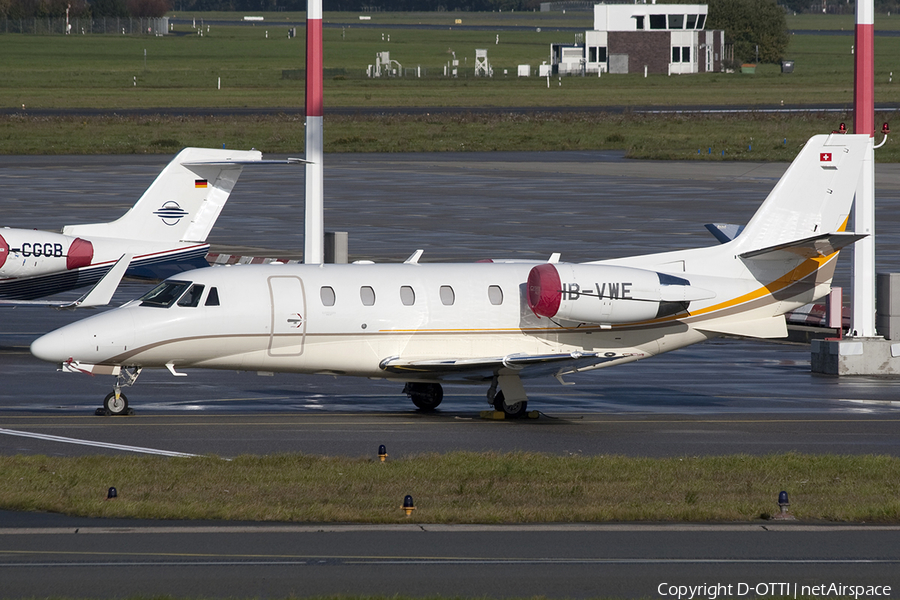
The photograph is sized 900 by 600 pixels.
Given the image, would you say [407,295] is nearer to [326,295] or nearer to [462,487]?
[326,295]

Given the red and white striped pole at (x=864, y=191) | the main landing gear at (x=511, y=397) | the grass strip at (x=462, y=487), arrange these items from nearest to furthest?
the grass strip at (x=462, y=487), the main landing gear at (x=511, y=397), the red and white striped pole at (x=864, y=191)

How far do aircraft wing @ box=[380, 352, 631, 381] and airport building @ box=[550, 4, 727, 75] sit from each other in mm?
143884

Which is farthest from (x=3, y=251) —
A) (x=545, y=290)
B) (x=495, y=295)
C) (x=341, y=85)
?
(x=341, y=85)

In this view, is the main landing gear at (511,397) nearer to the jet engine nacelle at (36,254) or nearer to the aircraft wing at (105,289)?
the aircraft wing at (105,289)

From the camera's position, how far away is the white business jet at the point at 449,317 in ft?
74.5

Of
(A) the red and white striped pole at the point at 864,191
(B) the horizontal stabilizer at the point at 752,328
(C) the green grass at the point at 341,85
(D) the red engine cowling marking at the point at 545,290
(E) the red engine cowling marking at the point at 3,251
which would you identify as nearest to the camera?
(D) the red engine cowling marking at the point at 545,290

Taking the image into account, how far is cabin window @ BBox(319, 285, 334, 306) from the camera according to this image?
23.2 metres

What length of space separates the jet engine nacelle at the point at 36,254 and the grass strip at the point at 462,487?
39.1ft

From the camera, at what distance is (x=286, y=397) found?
1021 inches

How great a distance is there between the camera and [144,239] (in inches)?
1222

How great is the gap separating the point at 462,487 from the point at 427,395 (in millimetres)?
6922

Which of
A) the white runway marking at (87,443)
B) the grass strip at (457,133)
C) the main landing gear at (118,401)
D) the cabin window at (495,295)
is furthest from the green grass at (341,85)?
the white runway marking at (87,443)

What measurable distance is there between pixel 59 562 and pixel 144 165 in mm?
64318

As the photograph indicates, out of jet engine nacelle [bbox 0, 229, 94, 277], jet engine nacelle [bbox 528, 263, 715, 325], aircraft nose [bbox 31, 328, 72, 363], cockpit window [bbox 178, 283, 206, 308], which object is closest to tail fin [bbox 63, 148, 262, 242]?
jet engine nacelle [bbox 0, 229, 94, 277]
